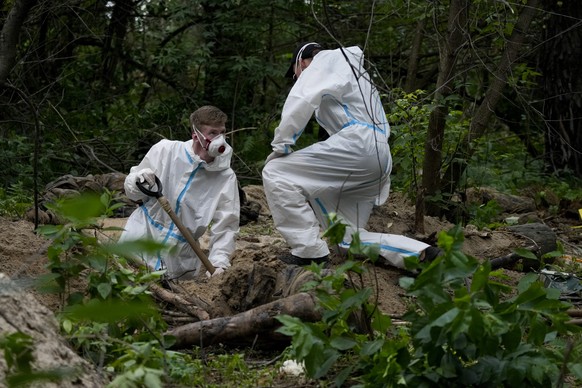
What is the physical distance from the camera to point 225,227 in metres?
6.40

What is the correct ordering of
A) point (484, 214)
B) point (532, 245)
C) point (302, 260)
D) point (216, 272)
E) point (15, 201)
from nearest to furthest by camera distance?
point (216, 272)
point (302, 260)
point (532, 245)
point (484, 214)
point (15, 201)

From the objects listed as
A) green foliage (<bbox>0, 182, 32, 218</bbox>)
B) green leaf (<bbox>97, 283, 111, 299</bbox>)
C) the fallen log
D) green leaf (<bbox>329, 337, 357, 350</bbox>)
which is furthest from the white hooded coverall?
green leaf (<bbox>329, 337, 357, 350</bbox>)

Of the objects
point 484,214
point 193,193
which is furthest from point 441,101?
point 193,193

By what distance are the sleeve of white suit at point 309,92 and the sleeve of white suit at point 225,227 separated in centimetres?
43

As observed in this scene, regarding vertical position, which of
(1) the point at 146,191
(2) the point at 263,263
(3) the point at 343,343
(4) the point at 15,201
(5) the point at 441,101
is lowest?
(4) the point at 15,201

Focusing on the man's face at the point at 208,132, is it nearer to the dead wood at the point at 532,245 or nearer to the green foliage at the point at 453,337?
the dead wood at the point at 532,245

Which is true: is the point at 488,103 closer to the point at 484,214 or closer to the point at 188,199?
the point at 484,214

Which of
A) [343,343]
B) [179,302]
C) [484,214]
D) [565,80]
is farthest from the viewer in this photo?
[565,80]

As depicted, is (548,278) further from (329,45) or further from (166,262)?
(329,45)

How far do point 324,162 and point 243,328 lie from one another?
2.35 metres

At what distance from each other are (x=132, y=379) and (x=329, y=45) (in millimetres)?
9396

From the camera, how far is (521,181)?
1097 cm

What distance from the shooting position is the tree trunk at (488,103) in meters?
7.71

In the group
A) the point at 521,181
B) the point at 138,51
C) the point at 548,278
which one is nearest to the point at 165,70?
the point at 138,51
